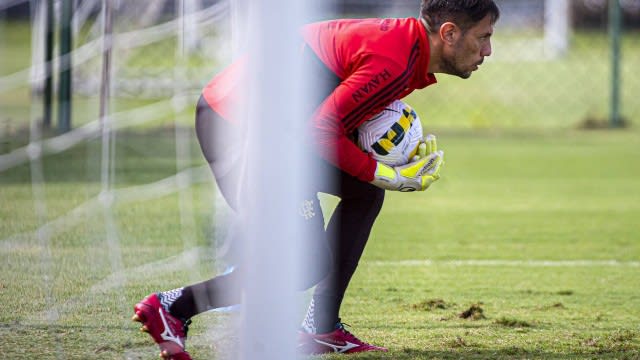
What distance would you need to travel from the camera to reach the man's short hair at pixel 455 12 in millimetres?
3947

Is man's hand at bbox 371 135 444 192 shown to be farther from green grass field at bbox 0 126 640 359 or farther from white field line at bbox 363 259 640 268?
white field line at bbox 363 259 640 268

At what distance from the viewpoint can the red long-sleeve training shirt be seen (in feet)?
12.3

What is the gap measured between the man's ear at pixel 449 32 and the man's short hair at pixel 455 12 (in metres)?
0.02

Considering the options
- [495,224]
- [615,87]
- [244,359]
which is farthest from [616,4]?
[244,359]

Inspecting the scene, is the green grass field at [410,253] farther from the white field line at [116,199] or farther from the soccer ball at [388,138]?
the soccer ball at [388,138]

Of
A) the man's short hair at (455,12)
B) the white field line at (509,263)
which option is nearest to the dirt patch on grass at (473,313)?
the white field line at (509,263)

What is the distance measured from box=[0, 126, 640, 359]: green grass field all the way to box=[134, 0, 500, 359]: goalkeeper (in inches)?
10.1

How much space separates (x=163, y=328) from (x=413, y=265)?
270cm

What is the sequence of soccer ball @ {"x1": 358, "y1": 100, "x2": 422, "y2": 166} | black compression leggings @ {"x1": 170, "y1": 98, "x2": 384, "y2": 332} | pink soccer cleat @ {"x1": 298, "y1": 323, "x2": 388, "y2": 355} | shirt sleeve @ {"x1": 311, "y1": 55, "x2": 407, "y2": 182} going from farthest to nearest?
pink soccer cleat @ {"x1": 298, "y1": 323, "x2": 388, "y2": 355} < soccer ball @ {"x1": 358, "y1": 100, "x2": 422, "y2": 166} < black compression leggings @ {"x1": 170, "y1": 98, "x2": 384, "y2": 332} < shirt sleeve @ {"x1": 311, "y1": 55, "x2": 407, "y2": 182}

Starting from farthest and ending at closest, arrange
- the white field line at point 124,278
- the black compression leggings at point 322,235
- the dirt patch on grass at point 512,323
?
the dirt patch on grass at point 512,323 < the white field line at point 124,278 < the black compression leggings at point 322,235

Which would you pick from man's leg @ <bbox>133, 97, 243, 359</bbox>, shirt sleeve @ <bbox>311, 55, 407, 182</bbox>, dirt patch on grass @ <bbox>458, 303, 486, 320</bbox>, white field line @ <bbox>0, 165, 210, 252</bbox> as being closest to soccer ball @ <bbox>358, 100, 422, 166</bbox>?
shirt sleeve @ <bbox>311, 55, 407, 182</bbox>

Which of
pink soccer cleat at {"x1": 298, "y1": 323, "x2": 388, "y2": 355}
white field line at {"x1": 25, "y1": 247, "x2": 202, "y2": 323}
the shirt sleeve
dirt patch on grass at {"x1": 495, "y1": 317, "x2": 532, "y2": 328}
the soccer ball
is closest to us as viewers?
the shirt sleeve

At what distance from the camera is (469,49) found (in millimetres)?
4004

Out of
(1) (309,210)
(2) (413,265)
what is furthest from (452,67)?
(2) (413,265)
